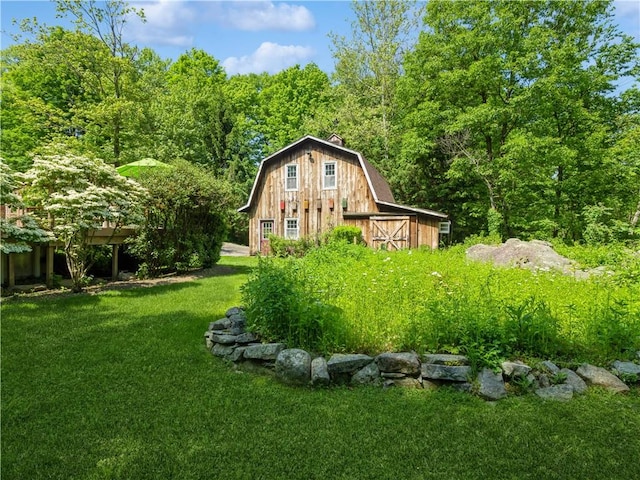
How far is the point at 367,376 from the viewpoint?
339 cm

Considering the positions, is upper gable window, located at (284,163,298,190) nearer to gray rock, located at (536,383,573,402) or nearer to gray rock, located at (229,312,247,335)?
gray rock, located at (229,312,247,335)

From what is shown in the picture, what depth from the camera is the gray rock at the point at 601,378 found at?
127 inches

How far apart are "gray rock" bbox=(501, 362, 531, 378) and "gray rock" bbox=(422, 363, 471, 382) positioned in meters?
0.34

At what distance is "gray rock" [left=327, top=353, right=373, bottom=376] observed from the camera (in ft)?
11.1

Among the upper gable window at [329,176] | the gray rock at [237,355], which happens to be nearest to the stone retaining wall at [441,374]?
the gray rock at [237,355]

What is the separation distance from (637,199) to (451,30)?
11190mm

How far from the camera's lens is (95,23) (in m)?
14.5

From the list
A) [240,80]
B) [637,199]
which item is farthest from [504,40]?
[240,80]

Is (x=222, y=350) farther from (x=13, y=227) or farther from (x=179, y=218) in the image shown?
(x=179, y=218)

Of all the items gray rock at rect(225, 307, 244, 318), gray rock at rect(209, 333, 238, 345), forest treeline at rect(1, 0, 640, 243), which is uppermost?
forest treeline at rect(1, 0, 640, 243)

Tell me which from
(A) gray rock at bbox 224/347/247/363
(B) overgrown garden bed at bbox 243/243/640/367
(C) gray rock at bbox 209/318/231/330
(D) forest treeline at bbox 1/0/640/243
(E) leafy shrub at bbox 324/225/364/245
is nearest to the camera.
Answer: (B) overgrown garden bed at bbox 243/243/640/367

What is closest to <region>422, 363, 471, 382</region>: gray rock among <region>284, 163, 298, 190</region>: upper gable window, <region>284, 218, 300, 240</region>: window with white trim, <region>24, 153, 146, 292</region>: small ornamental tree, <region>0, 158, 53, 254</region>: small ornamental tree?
<region>24, 153, 146, 292</region>: small ornamental tree

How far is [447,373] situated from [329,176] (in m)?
13.9

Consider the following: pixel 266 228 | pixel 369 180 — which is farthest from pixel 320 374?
pixel 266 228
